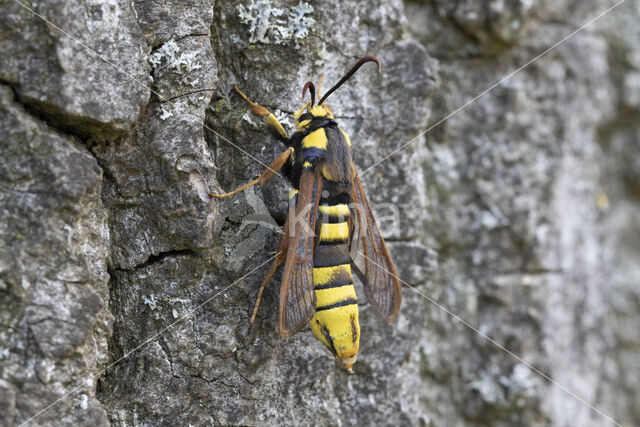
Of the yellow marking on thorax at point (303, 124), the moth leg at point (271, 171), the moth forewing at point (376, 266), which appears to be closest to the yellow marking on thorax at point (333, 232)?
the moth forewing at point (376, 266)

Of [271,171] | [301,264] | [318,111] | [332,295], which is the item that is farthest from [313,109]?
[332,295]

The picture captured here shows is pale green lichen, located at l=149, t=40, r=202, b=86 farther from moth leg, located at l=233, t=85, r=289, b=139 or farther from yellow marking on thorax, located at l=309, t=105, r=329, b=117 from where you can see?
yellow marking on thorax, located at l=309, t=105, r=329, b=117

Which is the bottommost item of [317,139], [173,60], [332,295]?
[332,295]

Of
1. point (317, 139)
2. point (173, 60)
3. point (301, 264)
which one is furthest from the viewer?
point (317, 139)

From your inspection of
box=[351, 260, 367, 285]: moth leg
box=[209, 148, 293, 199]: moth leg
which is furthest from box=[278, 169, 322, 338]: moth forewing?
box=[351, 260, 367, 285]: moth leg

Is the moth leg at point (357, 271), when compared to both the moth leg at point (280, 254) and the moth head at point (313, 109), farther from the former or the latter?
the moth head at point (313, 109)

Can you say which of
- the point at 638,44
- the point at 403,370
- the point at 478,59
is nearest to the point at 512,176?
the point at 478,59

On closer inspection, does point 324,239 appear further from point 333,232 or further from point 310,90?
point 310,90

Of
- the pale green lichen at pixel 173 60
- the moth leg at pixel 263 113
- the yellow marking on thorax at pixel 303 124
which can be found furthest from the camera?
the yellow marking on thorax at pixel 303 124
